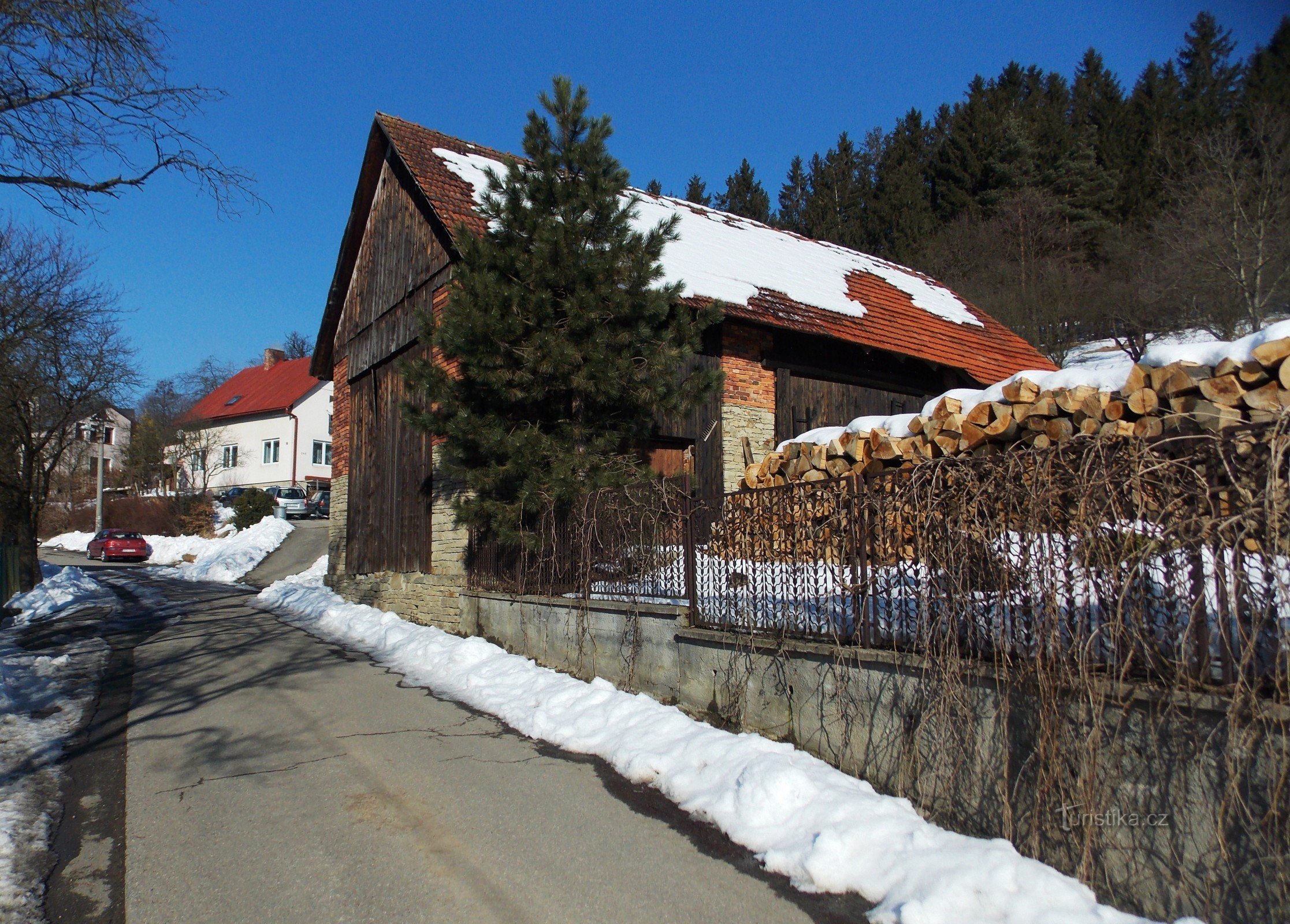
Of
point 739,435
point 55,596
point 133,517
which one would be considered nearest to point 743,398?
point 739,435

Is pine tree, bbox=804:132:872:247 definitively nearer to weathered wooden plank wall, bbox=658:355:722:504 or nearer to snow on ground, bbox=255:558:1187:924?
weathered wooden plank wall, bbox=658:355:722:504

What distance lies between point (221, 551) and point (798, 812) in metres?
27.6

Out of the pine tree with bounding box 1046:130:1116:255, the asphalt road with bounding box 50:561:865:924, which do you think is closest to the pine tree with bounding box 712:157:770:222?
the pine tree with bounding box 1046:130:1116:255

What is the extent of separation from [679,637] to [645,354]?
157 inches

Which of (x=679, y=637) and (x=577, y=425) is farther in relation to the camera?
(x=577, y=425)

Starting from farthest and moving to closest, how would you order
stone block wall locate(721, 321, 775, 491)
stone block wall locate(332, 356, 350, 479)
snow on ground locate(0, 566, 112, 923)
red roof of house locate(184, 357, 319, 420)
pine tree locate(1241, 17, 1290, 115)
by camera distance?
red roof of house locate(184, 357, 319, 420) < pine tree locate(1241, 17, 1290, 115) < stone block wall locate(332, 356, 350, 479) < stone block wall locate(721, 321, 775, 491) < snow on ground locate(0, 566, 112, 923)

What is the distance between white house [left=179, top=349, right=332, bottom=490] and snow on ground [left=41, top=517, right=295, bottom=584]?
441 inches

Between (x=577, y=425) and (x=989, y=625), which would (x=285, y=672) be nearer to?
(x=577, y=425)

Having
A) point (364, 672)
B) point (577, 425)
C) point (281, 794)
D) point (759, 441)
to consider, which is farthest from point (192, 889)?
point (759, 441)

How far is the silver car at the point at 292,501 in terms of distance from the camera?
3672cm

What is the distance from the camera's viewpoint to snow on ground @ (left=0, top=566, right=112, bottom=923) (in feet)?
14.0

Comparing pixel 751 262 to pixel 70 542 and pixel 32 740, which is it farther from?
pixel 70 542

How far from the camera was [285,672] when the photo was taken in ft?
30.5

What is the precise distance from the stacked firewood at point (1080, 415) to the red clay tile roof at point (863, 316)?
5.37 metres
